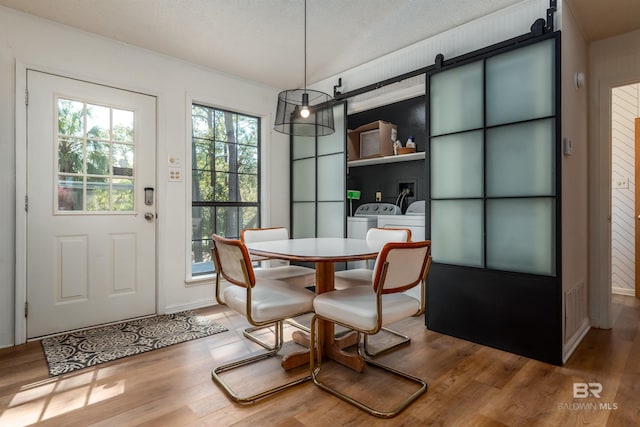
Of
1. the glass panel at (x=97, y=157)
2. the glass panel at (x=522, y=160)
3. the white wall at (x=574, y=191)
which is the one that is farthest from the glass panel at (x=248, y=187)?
the white wall at (x=574, y=191)

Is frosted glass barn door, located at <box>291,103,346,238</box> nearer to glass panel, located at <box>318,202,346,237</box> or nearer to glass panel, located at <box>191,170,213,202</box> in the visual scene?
glass panel, located at <box>318,202,346,237</box>

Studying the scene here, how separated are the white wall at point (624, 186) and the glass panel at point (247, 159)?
4.17 metres

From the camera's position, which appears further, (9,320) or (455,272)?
(455,272)

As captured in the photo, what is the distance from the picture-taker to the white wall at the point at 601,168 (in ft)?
9.60

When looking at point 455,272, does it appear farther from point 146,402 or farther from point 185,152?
point 185,152

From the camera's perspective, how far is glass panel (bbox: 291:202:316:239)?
13.5 feet

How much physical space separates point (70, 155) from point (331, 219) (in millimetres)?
2490

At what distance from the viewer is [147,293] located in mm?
3217

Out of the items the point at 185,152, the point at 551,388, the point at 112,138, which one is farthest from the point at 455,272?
the point at 112,138

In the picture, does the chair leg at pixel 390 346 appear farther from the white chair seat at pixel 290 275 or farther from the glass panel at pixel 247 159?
the glass panel at pixel 247 159

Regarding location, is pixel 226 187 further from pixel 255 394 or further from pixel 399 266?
pixel 399 266

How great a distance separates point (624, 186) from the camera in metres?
4.09

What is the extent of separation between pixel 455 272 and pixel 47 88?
11.5 feet

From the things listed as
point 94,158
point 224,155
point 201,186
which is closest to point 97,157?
point 94,158
